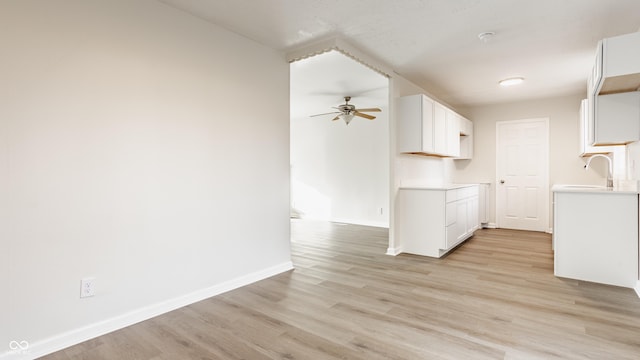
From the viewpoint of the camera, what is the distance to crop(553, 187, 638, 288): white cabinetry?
3.01m

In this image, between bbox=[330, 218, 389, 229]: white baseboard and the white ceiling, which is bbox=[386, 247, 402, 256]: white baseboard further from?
the white ceiling

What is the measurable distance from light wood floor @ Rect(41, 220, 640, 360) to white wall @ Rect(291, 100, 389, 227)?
126 inches

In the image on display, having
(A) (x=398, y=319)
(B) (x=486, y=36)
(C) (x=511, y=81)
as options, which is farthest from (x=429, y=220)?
(C) (x=511, y=81)

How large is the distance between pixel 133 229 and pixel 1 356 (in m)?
0.93

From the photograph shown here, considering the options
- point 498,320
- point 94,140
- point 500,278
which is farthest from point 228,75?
point 500,278

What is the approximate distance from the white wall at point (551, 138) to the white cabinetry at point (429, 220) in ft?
7.63

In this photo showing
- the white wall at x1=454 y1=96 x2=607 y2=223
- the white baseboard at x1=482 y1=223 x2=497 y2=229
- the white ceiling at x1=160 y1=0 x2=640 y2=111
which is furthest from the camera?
the white baseboard at x1=482 y1=223 x2=497 y2=229

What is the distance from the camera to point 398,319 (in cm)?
238

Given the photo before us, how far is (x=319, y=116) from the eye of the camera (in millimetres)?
7555

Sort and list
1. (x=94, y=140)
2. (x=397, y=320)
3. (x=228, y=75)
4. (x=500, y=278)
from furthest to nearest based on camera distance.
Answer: (x=500, y=278), (x=228, y=75), (x=397, y=320), (x=94, y=140)

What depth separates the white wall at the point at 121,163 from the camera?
1.90 metres

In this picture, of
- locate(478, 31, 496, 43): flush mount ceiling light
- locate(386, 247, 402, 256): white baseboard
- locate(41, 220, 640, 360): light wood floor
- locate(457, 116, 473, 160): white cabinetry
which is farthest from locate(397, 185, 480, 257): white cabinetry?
locate(457, 116, 473, 160): white cabinetry

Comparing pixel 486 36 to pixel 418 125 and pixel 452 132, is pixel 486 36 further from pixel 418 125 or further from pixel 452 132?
pixel 452 132

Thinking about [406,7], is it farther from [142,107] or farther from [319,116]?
[319,116]
